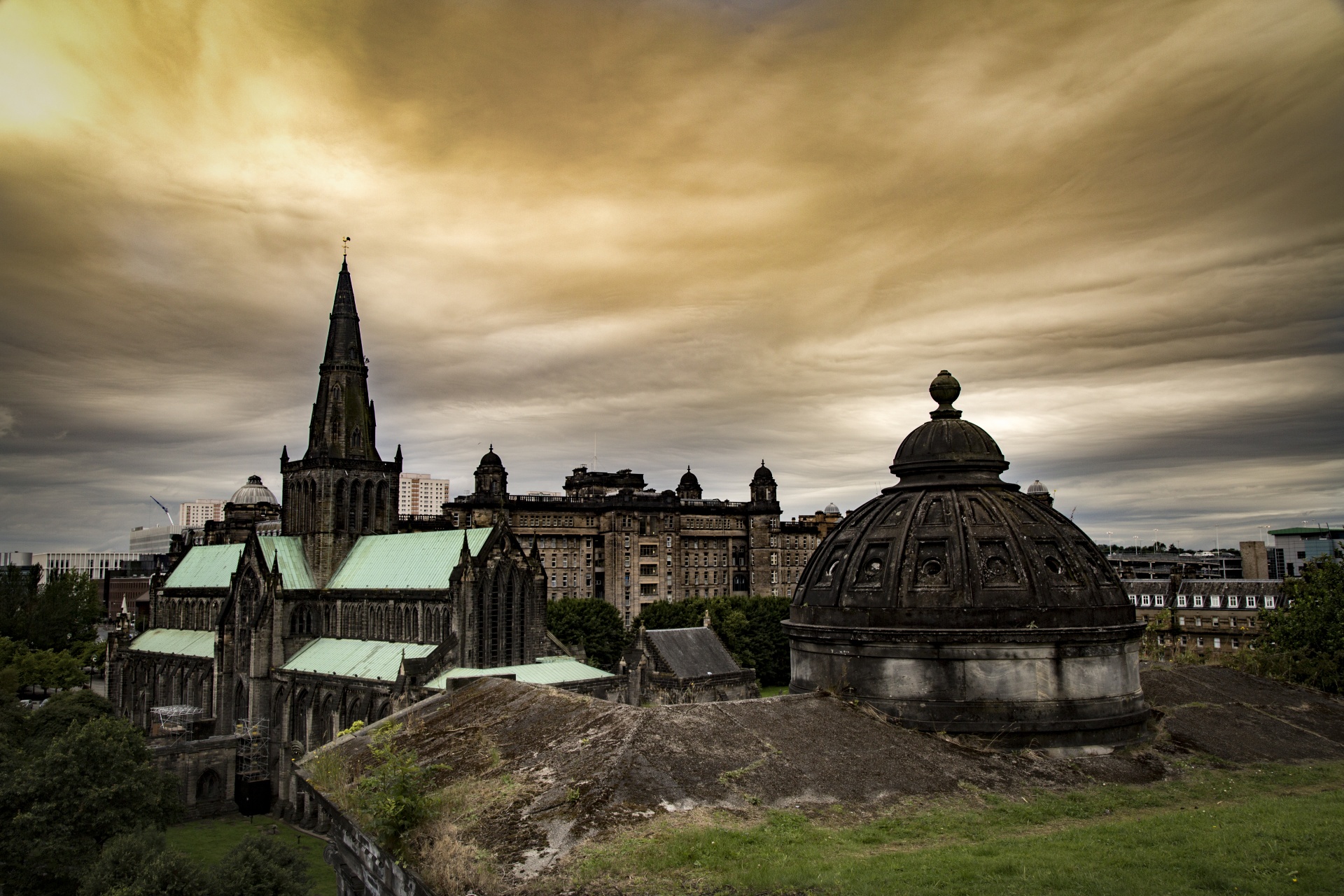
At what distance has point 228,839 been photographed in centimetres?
5588

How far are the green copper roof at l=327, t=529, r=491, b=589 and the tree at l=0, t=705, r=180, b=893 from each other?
2376 cm

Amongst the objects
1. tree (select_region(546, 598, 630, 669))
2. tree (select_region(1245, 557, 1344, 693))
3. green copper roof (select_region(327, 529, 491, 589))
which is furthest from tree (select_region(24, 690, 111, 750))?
tree (select_region(1245, 557, 1344, 693))

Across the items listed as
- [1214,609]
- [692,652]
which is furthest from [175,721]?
[1214,609]

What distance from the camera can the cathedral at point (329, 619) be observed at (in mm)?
60938

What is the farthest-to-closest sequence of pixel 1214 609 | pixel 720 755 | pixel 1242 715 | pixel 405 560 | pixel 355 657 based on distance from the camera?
pixel 1214 609, pixel 405 560, pixel 355 657, pixel 1242 715, pixel 720 755

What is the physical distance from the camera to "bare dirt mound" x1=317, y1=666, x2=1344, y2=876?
14.8 meters

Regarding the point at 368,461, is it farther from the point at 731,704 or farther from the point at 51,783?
the point at 731,704

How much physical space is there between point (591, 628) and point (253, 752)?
35.7 metres

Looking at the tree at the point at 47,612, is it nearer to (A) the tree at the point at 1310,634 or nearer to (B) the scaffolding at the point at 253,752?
(B) the scaffolding at the point at 253,752

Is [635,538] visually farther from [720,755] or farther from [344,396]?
[720,755]

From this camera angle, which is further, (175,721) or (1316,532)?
(1316,532)

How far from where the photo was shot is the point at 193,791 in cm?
6322

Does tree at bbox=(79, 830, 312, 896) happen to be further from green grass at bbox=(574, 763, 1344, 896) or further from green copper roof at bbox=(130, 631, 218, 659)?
green copper roof at bbox=(130, 631, 218, 659)

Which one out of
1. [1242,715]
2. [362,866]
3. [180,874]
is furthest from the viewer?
[180,874]
